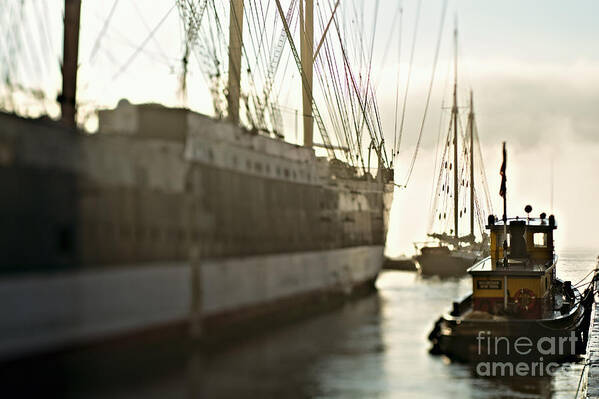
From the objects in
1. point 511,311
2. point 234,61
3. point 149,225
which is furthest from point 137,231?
point 511,311

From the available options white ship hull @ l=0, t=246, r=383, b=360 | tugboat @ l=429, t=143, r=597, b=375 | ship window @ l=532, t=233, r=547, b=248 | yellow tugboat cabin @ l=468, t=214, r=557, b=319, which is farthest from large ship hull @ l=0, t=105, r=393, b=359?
ship window @ l=532, t=233, r=547, b=248

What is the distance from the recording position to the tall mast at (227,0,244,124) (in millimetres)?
10914

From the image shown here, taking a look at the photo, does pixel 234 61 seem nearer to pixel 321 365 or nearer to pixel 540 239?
pixel 321 365

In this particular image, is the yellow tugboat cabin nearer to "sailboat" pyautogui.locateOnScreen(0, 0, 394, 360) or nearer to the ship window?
the ship window

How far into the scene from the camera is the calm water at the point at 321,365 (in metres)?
5.77

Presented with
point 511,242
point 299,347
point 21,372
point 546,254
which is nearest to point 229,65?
point 299,347

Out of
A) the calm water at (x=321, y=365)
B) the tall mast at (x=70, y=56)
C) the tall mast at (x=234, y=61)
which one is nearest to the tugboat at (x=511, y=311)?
the calm water at (x=321, y=365)

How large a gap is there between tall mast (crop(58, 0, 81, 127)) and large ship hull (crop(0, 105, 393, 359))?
1.67 meters

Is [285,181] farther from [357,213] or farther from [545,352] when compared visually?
[545,352]

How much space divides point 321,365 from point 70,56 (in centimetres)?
459

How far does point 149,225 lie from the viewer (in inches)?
257

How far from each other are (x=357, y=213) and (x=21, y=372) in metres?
7.93

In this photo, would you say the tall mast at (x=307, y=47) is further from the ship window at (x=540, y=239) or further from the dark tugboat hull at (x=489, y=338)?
the ship window at (x=540, y=239)

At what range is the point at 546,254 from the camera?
21.2 meters
